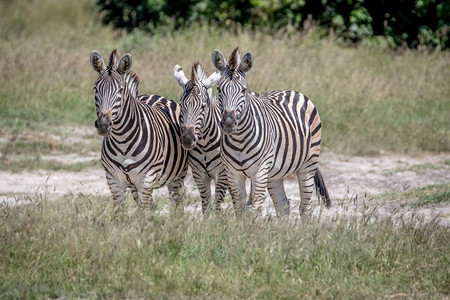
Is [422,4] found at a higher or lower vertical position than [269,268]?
higher

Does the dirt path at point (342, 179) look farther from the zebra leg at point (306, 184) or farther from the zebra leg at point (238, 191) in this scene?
the zebra leg at point (238, 191)

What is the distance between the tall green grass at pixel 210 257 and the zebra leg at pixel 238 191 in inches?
22.4

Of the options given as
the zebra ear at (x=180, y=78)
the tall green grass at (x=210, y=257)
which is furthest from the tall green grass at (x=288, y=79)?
the tall green grass at (x=210, y=257)

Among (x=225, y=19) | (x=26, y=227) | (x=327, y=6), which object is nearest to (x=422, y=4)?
(x=327, y=6)

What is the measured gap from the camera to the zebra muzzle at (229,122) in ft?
22.6

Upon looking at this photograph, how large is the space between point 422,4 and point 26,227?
13.9 m

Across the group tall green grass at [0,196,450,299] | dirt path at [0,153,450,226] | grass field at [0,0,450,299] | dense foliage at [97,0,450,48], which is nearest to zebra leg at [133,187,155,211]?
grass field at [0,0,450,299]

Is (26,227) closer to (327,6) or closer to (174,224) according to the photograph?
(174,224)

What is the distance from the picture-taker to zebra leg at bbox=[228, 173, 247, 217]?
7.43m

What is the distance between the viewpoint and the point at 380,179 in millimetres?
11258

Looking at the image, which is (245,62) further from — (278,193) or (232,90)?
(278,193)

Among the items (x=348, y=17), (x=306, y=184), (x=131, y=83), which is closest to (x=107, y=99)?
(x=131, y=83)

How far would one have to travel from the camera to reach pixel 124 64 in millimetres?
7176

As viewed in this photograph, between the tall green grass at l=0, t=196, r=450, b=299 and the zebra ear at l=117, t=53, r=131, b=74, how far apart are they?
1.30 metres
